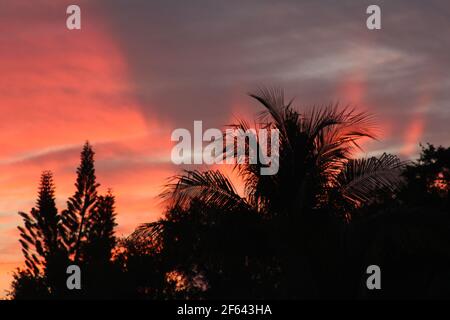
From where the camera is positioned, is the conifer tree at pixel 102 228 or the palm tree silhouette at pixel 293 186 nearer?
the palm tree silhouette at pixel 293 186

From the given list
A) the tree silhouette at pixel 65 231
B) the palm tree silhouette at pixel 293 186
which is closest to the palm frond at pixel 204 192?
the palm tree silhouette at pixel 293 186

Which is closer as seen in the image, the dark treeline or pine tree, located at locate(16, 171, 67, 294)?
the dark treeline

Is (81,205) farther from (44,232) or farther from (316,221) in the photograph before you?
(316,221)

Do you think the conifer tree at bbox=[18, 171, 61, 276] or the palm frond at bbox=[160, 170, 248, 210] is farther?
the conifer tree at bbox=[18, 171, 61, 276]

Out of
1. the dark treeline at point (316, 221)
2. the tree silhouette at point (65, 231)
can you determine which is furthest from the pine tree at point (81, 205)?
the dark treeline at point (316, 221)

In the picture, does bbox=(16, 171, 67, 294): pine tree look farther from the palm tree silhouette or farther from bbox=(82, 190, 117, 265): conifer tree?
the palm tree silhouette

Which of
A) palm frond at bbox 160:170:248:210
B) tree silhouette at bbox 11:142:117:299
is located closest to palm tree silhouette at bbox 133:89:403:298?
palm frond at bbox 160:170:248:210

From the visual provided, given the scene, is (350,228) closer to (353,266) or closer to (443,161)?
(353,266)

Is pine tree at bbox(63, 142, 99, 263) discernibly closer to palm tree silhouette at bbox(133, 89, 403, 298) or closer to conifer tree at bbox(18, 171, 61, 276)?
conifer tree at bbox(18, 171, 61, 276)

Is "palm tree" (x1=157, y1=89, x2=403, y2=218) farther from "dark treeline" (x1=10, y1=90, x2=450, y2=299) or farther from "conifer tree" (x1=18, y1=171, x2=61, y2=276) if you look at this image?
"conifer tree" (x1=18, y1=171, x2=61, y2=276)

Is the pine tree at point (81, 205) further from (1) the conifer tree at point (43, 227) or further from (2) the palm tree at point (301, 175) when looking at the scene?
(2) the palm tree at point (301, 175)

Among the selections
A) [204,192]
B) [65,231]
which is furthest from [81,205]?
[204,192]

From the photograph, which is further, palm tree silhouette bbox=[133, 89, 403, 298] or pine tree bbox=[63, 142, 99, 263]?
pine tree bbox=[63, 142, 99, 263]
